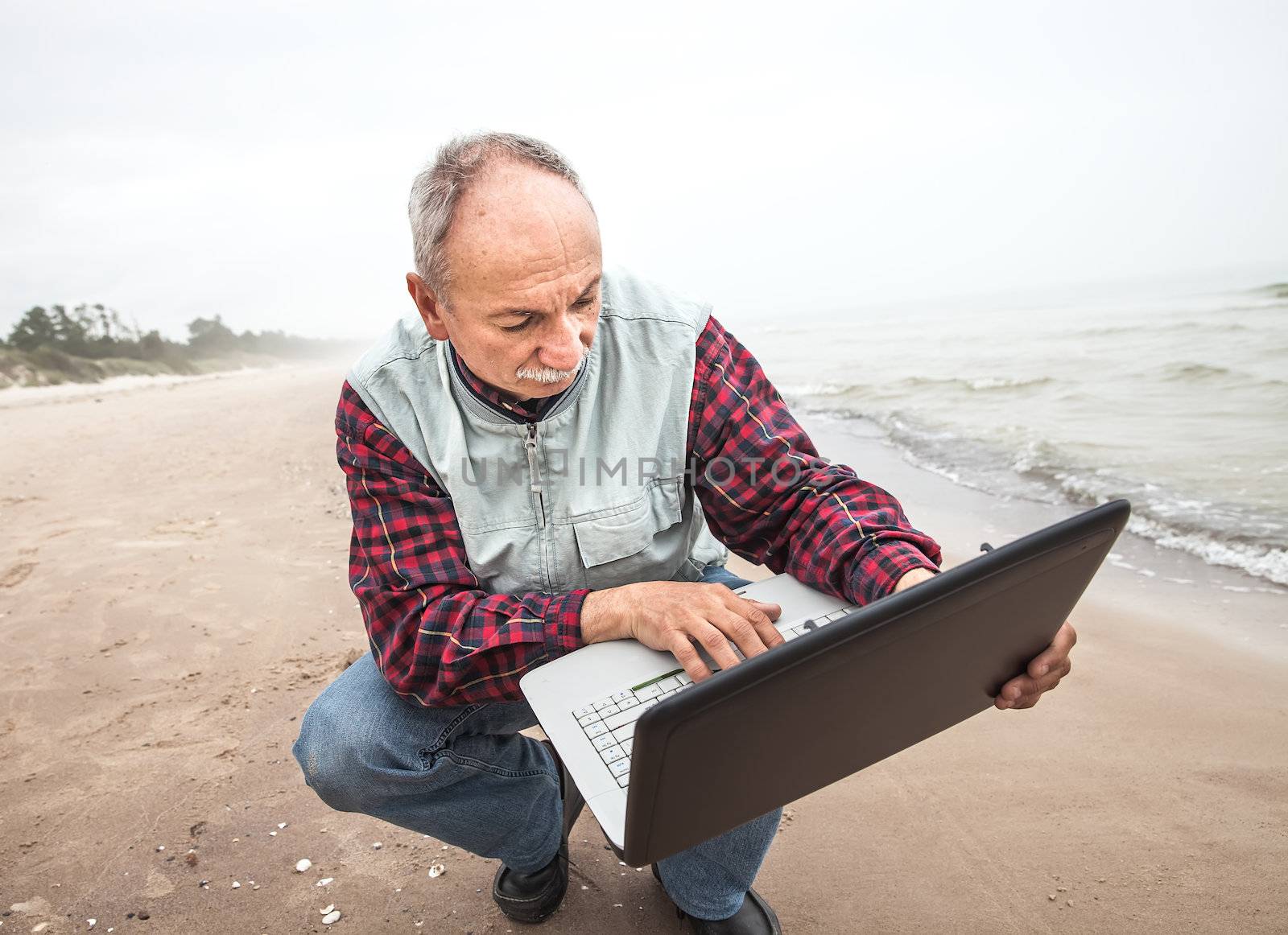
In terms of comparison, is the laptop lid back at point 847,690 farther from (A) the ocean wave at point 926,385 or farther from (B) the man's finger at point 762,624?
(A) the ocean wave at point 926,385

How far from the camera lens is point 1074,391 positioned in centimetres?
730

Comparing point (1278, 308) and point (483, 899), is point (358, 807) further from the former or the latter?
point (1278, 308)

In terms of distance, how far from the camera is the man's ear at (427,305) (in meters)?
1.57

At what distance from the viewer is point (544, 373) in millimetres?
1546

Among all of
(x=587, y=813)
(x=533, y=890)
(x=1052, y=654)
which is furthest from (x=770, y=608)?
(x=587, y=813)

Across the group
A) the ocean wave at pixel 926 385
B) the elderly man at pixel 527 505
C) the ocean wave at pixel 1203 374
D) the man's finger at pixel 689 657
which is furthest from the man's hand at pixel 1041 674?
the ocean wave at pixel 926 385

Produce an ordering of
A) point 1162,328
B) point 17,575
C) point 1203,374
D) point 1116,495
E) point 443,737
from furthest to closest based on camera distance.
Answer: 1. point 1162,328
2. point 1203,374
3. point 1116,495
4. point 17,575
5. point 443,737

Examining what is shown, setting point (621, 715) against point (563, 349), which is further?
point (563, 349)

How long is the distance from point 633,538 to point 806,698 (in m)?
0.75

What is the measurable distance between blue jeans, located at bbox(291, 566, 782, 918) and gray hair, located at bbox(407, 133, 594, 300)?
2.56 feet

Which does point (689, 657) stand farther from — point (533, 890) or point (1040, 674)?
point (533, 890)

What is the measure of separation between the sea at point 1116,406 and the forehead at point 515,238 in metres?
3.15

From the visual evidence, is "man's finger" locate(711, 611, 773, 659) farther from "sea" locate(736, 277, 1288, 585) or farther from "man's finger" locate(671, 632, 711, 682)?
"sea" locate(736, 277, 1288, 585)

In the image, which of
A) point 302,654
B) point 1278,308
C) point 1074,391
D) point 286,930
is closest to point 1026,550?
point 286,930
